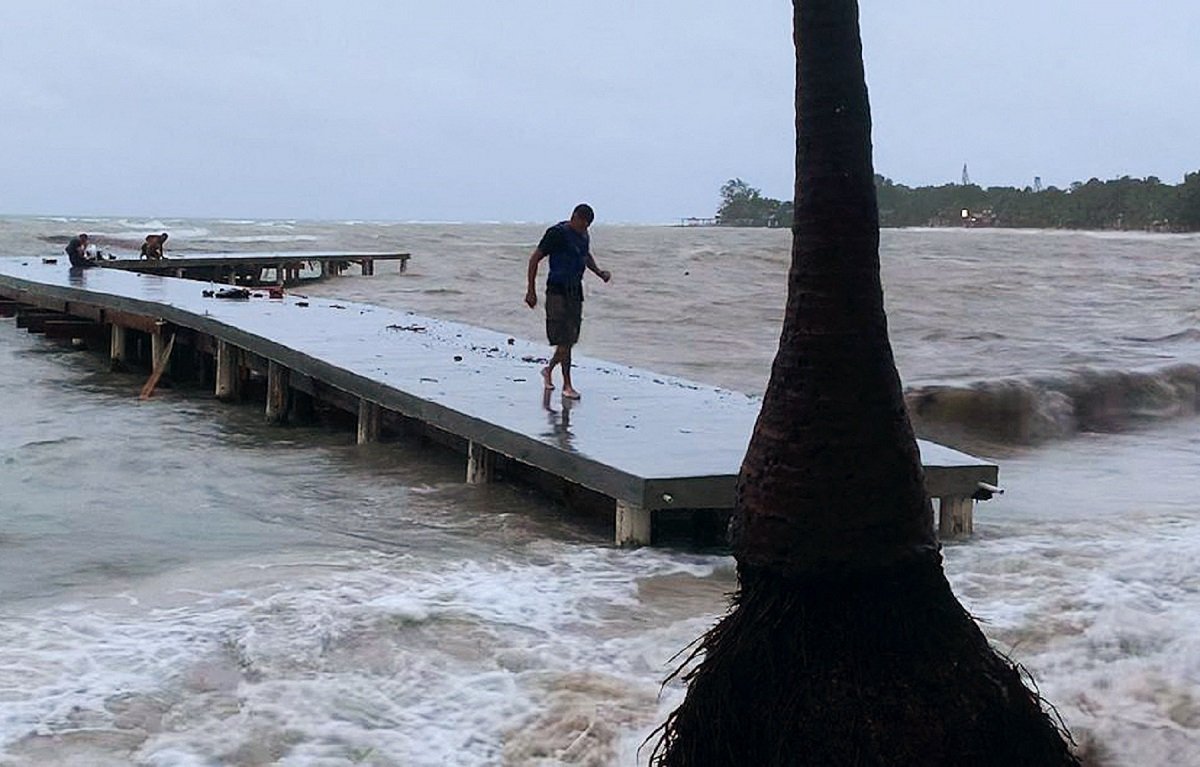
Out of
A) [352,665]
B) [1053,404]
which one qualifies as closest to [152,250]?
[1053,404]

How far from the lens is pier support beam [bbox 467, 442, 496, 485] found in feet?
33.2

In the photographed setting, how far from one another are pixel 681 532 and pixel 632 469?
901 mm

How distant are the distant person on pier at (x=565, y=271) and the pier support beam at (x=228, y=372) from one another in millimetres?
6338

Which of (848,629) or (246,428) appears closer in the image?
(848,629)

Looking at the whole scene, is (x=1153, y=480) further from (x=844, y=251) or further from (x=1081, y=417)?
(x=844, y=251)

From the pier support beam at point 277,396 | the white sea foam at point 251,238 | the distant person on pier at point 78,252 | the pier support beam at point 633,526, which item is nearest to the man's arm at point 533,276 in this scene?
the pier support beam at point 633,526

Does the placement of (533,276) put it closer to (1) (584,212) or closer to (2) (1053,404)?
(1) (584,212)

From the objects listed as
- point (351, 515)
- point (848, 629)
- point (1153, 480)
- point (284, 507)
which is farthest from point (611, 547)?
point (1153, 480)

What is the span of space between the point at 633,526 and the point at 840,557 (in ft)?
15.2

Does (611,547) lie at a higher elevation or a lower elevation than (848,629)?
lower

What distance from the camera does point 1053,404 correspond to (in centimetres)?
1537

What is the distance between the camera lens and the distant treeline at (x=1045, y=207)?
10950cm

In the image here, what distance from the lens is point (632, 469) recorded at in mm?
7828

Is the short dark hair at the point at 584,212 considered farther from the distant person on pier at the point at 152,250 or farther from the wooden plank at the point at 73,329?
the distant person on pier at the point at 152,250
